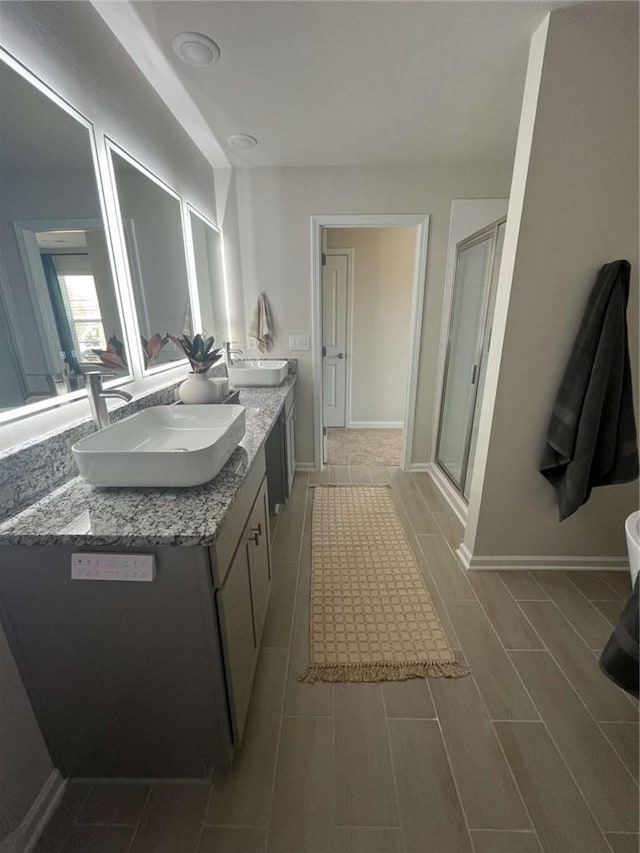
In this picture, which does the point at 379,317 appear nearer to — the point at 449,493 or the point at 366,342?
the point at 366,342

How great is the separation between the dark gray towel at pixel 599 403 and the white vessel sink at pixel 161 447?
1456mm

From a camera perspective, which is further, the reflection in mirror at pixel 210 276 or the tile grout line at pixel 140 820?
the reflection in mirror at pixel 210 276

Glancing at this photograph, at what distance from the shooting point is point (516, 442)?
1638 millimetres

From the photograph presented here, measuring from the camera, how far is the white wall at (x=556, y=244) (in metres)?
1.22

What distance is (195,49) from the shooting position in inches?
51.4

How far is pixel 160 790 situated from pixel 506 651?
136 centimetres

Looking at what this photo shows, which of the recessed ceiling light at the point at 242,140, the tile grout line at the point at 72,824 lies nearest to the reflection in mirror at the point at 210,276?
the recessed ceiling light at the point at 242,140

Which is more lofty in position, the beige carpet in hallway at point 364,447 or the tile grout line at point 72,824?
the beige carpet in hallway at point 364,447

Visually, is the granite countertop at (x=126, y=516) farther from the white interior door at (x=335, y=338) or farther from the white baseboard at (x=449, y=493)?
the white interior door at (x=335, y=338)

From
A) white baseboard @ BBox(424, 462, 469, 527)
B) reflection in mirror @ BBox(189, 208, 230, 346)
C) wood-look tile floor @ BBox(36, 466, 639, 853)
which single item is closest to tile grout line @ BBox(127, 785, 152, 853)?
wood-look tile floor @ BBox(36, 466, 639, 853)

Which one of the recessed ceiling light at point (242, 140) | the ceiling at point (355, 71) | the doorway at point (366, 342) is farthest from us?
the doorway at point (366, 342)

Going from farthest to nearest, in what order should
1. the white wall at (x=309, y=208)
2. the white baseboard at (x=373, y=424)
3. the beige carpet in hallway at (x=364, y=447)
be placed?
the white baseboard at (x=373, y=424) < the beige carpet in hallway at (x=364, y=447) < the white wall at (x=309, y=208)

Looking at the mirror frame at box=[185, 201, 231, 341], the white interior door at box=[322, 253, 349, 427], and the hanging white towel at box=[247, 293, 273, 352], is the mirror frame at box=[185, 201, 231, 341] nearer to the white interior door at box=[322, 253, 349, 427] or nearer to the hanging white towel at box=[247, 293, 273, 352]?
the hanging white towel at box=[247, 293, 273, 352]

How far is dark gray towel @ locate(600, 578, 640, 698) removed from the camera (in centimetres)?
80
